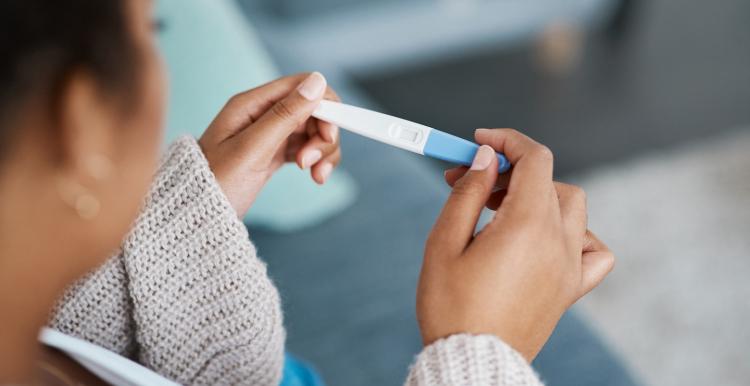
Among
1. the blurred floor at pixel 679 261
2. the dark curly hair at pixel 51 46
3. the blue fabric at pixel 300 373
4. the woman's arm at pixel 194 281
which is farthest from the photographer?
the blurred floor at pixel 679 261

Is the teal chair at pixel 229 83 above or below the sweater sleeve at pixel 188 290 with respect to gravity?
above

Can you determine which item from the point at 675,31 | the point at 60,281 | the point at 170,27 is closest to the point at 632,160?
the point at 675,31

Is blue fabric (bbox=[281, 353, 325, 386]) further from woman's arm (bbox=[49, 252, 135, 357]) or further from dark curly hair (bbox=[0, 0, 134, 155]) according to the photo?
dark curly hair (bbox=[0, 0, 134, 155])

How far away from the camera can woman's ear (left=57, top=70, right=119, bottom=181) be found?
0.96 ft

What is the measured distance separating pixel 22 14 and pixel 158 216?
24 centimetres

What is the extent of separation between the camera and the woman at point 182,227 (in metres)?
0.29

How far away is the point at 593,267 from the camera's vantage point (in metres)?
0.46

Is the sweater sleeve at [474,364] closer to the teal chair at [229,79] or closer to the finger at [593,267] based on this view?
the finger at [593,267]

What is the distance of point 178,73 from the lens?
27.8 inches

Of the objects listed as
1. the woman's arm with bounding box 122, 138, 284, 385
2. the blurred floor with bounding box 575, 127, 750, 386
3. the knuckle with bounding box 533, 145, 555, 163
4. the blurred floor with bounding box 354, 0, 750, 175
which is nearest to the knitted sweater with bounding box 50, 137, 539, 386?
the woman's arm with bounding box 122, 138, 284, 385

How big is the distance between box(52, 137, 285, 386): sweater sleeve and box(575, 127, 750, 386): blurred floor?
0.62 m

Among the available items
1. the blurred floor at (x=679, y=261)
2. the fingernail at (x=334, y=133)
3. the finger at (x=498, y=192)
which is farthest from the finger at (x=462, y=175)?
the blurred floor at (x=679, y=261)

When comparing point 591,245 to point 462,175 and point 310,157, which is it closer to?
point 462,175

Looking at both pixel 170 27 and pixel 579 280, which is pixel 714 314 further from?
pixel 170 27
